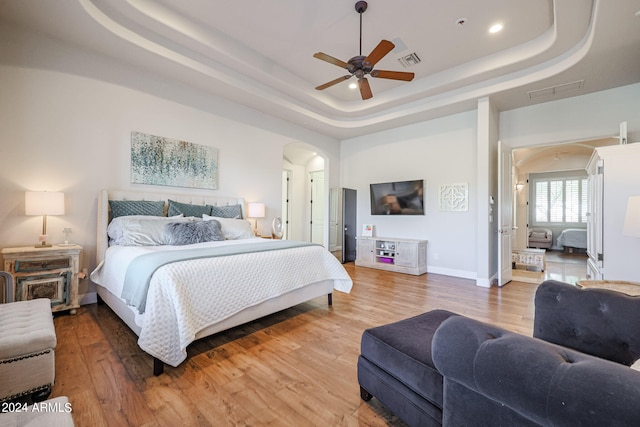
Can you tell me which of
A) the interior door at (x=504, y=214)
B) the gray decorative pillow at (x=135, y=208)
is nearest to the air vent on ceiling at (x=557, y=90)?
the interior door at (x=504, y=214)

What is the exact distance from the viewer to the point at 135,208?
340cm

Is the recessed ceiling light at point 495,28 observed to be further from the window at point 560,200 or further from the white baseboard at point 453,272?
the window at point 560,200

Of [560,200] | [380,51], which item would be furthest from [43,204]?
[560,200]

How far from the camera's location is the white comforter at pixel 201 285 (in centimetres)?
183

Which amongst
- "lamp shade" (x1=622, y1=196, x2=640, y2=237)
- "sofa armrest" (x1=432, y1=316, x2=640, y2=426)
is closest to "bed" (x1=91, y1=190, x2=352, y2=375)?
"sofa armrest" (x1=432, y1=316, x2=640, y2=426)

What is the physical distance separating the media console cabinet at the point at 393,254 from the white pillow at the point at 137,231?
3871 millimetres

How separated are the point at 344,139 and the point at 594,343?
6153mm

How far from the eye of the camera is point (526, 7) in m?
2.94

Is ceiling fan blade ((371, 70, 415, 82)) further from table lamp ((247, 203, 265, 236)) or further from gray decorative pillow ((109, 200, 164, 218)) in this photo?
gray decorative pillow ((109, 200, 164, 218))

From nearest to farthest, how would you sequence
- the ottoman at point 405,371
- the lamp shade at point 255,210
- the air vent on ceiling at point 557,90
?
the ottoman at point 405,371, the air vent on ceiling at point 557,90, the lamp shade at point 255,210

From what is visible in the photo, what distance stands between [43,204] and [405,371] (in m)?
3.66

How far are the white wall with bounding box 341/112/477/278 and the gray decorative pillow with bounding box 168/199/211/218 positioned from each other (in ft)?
12.0

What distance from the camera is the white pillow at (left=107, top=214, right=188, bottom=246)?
2965 millimetres

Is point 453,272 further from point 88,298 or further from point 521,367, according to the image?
point 88,298
